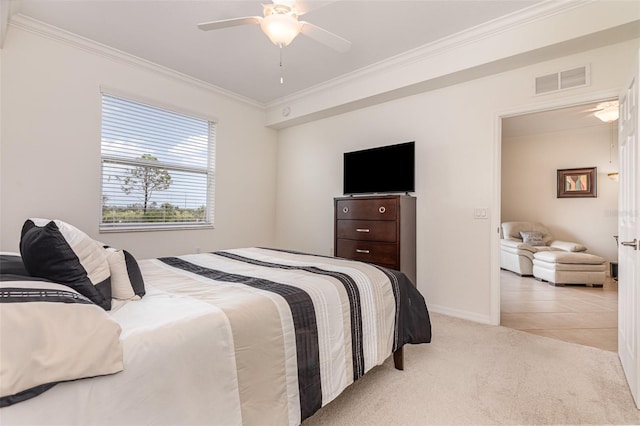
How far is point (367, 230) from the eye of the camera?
3.37 meters

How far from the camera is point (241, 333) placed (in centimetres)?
117

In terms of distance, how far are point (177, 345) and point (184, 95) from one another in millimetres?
3622

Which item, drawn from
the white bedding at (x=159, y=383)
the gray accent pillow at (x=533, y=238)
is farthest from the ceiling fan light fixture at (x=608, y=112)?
the white bedding at (x=159, y=383)

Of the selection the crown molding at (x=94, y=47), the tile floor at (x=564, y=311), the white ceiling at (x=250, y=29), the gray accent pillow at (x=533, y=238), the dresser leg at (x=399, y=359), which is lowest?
the tile floor at (x=564, y=311)

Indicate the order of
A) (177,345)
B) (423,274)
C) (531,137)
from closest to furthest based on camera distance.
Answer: (177,345), (423,274), (531,137)

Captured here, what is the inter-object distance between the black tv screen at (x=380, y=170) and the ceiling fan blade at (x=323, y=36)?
148cm

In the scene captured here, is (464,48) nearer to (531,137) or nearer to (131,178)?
(131,178)

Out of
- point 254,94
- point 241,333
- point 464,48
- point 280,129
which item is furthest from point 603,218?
point 241,333

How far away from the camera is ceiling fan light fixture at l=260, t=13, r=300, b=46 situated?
200cm

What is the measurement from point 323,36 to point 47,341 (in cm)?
228

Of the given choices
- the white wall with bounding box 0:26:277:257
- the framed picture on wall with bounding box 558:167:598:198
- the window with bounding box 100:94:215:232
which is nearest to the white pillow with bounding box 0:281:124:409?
the white wall with bounding box 0:26:277:257

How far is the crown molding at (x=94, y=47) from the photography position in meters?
2.70

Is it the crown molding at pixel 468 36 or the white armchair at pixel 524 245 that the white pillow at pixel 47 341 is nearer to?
the crown molding at pixel 468 36

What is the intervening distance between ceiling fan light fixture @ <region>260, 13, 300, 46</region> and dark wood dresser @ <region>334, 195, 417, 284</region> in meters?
1.81
